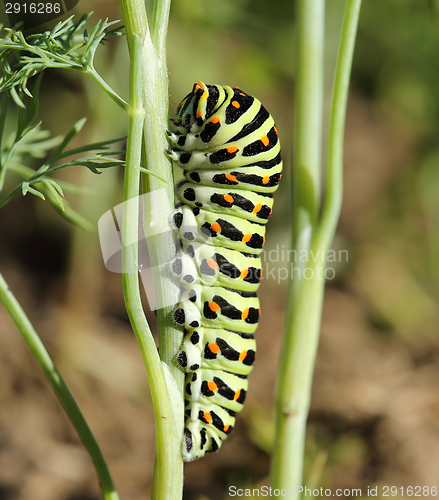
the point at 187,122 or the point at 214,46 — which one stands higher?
the point at 214,46

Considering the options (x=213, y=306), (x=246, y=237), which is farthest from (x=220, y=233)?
(x=213, y=306)

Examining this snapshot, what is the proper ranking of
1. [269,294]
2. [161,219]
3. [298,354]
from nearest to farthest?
[161,219] → [298,354] → [269,294]

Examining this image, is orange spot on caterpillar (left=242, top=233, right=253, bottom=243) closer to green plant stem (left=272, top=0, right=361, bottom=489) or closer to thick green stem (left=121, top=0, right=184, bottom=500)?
green plant stem (left=272, top=0, right=361, bottom=489)

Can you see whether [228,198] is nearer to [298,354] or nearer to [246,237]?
[246,237]

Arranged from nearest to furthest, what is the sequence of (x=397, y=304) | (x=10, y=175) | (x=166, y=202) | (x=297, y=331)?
(x=166, y=202) < (x=297, y=331) < (x=10, y=175) < (x=397, y=304)

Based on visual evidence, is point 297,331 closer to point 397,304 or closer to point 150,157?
point 150,157

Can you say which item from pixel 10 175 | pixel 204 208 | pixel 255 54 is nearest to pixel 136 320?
pixel 204 208

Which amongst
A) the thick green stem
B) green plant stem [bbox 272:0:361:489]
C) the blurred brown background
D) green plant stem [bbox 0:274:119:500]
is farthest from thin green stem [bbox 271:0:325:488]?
the blurred brown background
